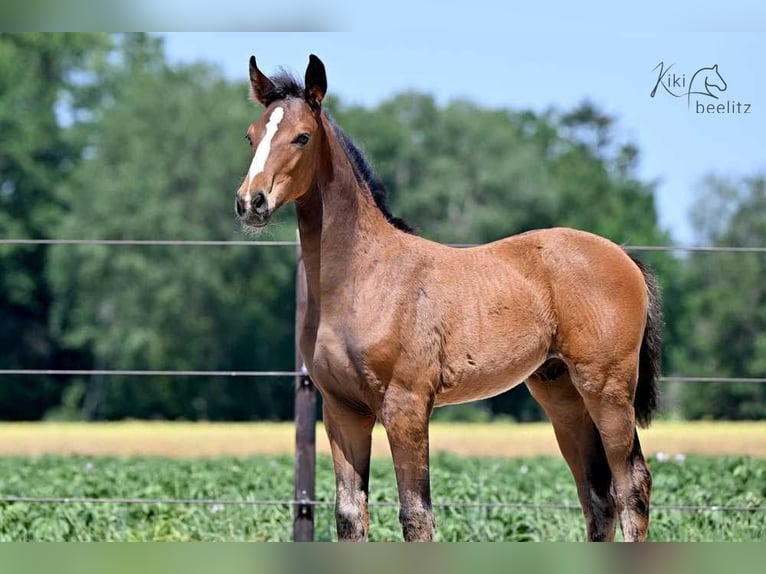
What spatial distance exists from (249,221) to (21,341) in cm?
2423

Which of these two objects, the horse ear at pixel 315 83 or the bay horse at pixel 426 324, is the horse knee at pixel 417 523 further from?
the horse ear at pixel 315 83

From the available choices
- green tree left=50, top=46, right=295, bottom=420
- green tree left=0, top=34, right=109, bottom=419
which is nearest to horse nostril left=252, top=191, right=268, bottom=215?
green tree left=50, top=46, right=295, bottom=420

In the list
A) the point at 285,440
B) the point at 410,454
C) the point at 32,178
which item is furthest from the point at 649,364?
the point at 32,178

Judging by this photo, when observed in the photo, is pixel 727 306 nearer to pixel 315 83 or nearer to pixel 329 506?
pixel 329 506

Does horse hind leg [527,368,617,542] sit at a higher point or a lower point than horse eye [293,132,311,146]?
lower

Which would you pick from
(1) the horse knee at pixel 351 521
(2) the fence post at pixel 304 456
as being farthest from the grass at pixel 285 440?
(1) the horse knee at pixel 351 521

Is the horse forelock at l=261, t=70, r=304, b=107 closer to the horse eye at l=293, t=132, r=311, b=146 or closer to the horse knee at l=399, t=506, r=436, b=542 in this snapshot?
the horse eye at l=293, t=132, r=311, b=146

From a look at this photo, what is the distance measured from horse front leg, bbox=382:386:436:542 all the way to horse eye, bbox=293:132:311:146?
101cm

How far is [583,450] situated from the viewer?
4.73 m

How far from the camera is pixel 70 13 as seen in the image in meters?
4.17

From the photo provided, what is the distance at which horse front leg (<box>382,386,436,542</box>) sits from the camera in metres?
3.92

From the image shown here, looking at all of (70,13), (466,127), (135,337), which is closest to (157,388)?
(135,337)

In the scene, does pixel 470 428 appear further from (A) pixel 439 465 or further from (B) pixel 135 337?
(B) pixel 135 337

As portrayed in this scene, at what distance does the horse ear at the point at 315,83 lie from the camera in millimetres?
3963
